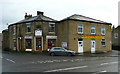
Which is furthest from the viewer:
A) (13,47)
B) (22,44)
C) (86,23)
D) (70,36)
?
(13,47)

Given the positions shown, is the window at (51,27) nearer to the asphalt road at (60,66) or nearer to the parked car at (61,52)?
the parked car at (61,52)

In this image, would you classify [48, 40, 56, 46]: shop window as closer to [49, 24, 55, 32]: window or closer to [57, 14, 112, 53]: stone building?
[57, 14, 112, 53]: stone building

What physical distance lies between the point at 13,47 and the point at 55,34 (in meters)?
10.9

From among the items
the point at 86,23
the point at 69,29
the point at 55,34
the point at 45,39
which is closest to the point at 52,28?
the point at 55,34

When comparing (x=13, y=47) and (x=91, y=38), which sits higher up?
(x=91, y=38)

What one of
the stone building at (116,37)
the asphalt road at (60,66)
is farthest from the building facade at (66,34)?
the stone building at (116,37)

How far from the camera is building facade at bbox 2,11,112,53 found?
2032 centimetres

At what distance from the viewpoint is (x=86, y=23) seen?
21547mm

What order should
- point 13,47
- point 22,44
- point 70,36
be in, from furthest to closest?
point 13,47
point 22,44
point 70,36

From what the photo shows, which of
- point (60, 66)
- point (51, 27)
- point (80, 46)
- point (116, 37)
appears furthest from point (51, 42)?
point (116, 37)

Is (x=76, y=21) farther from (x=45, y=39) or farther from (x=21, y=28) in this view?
(x=21, y=28)

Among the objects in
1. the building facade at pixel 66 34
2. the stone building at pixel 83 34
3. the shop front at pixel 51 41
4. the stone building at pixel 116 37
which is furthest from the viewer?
the stone building at pixel 116 37

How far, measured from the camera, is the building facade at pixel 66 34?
66.7ft

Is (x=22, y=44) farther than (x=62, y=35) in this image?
Yes
